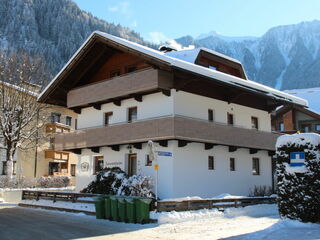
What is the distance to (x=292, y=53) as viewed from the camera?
186375mm

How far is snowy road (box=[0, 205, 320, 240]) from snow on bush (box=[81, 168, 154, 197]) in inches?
122

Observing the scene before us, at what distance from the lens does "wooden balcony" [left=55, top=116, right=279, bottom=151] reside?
19906 millimetres

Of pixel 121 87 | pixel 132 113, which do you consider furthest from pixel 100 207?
pixel 132 113

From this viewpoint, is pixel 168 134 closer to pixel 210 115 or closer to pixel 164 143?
pixel 164 143

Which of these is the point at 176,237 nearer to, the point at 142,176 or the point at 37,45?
the point at 142,176

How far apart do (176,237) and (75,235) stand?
3123mm

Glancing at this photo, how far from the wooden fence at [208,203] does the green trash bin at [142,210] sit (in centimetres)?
80

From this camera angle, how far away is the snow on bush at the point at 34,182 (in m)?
32.3

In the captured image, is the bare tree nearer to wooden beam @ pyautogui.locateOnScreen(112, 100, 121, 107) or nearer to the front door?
wooden beam @ pyautogui.locateOnScreen(112, 100, 121, 107)

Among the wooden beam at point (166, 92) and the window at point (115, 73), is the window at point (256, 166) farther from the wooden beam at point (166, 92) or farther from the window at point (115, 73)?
the window at point (115, 73)

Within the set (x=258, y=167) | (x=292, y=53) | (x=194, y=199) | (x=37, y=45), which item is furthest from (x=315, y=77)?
(x=194, y=199)

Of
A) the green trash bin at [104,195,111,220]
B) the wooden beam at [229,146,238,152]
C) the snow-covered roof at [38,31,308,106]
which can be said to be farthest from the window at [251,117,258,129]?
the green trash bin at [104,195,111,220]

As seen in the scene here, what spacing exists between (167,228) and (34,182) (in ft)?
77.7

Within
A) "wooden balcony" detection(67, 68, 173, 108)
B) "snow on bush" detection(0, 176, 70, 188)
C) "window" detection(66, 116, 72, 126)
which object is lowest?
"snow on bush" detection(0, 176, 70, 188)
